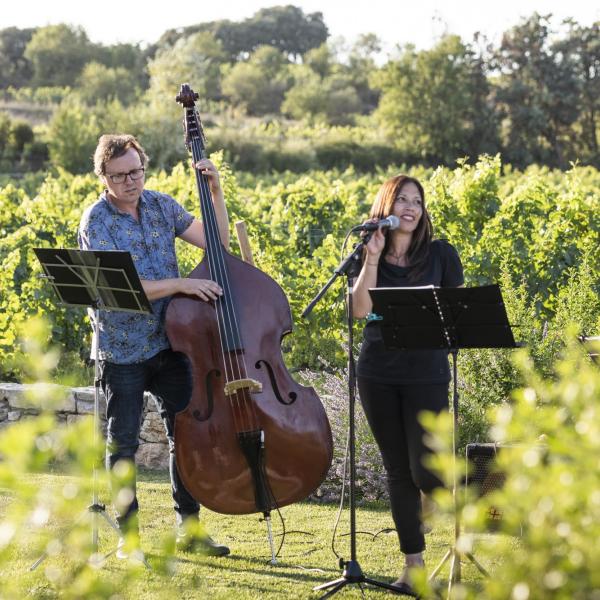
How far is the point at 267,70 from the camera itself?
214ft

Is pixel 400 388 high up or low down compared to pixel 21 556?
up

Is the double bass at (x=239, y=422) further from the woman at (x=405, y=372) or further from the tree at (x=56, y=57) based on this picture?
the tree at (x=56, y=57)

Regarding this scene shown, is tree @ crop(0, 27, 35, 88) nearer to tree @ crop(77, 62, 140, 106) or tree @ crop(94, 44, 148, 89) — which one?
tree @ crop(94, 44, 148, 89)

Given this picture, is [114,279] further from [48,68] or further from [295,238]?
[48,68]

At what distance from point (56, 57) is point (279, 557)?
6511 cm

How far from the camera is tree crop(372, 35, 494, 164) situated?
4038 centimetres

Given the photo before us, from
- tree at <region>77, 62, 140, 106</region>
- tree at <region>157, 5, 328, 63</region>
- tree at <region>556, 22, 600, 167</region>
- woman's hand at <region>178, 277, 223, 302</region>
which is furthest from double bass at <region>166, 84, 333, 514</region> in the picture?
tree at <region>157, 5, 328, 63</region>

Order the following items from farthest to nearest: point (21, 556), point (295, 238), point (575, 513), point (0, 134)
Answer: point (0, 134) < point (295, 238) < point (21, 556) < point (575, 513)

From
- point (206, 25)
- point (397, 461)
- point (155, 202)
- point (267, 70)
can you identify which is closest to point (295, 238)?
point (155, 202)

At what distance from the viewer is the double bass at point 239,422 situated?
4.20 metres

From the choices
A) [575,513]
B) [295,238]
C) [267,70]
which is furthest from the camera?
[267,70]

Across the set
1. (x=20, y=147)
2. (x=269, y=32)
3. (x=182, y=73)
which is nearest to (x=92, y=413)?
(x=20, y=147)

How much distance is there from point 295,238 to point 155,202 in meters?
4.85

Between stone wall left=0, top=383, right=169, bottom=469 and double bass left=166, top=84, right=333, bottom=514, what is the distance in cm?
252
